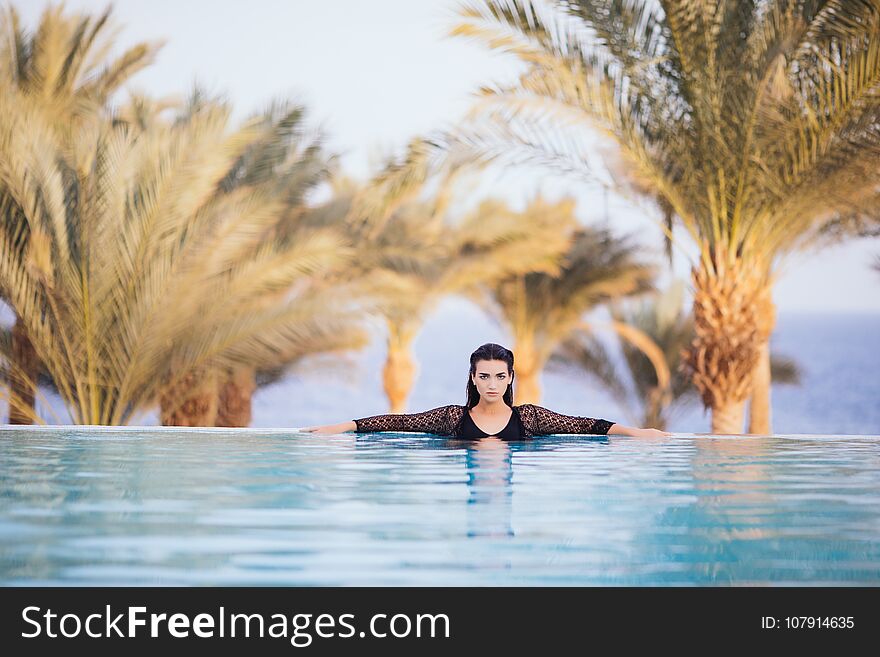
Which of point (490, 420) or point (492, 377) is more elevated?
point (492, 377)

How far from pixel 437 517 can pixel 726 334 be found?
8.63m

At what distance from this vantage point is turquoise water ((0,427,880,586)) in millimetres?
3328

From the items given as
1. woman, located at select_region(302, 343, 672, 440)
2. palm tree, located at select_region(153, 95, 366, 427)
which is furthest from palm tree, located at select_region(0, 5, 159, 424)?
woman, located at select_region(302, 343, 672, 440)

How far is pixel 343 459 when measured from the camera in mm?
6441

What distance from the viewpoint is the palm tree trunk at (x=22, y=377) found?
1348 centimetres

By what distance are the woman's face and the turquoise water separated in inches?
13.9

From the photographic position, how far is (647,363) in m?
22.4

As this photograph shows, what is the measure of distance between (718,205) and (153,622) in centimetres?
975

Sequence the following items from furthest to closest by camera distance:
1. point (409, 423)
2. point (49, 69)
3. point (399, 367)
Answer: point (399, 367) → point (49, 69) → point (409, 423)

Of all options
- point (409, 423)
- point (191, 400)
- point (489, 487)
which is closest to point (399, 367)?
point (191, 400)

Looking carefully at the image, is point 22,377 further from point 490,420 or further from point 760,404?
point 760,404

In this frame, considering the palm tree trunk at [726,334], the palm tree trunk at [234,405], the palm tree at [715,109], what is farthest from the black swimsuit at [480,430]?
the palm tree trunk at [234,405]

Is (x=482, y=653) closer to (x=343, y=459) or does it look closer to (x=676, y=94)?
(x=343, y=459)

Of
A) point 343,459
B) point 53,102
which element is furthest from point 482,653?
point 53,102
